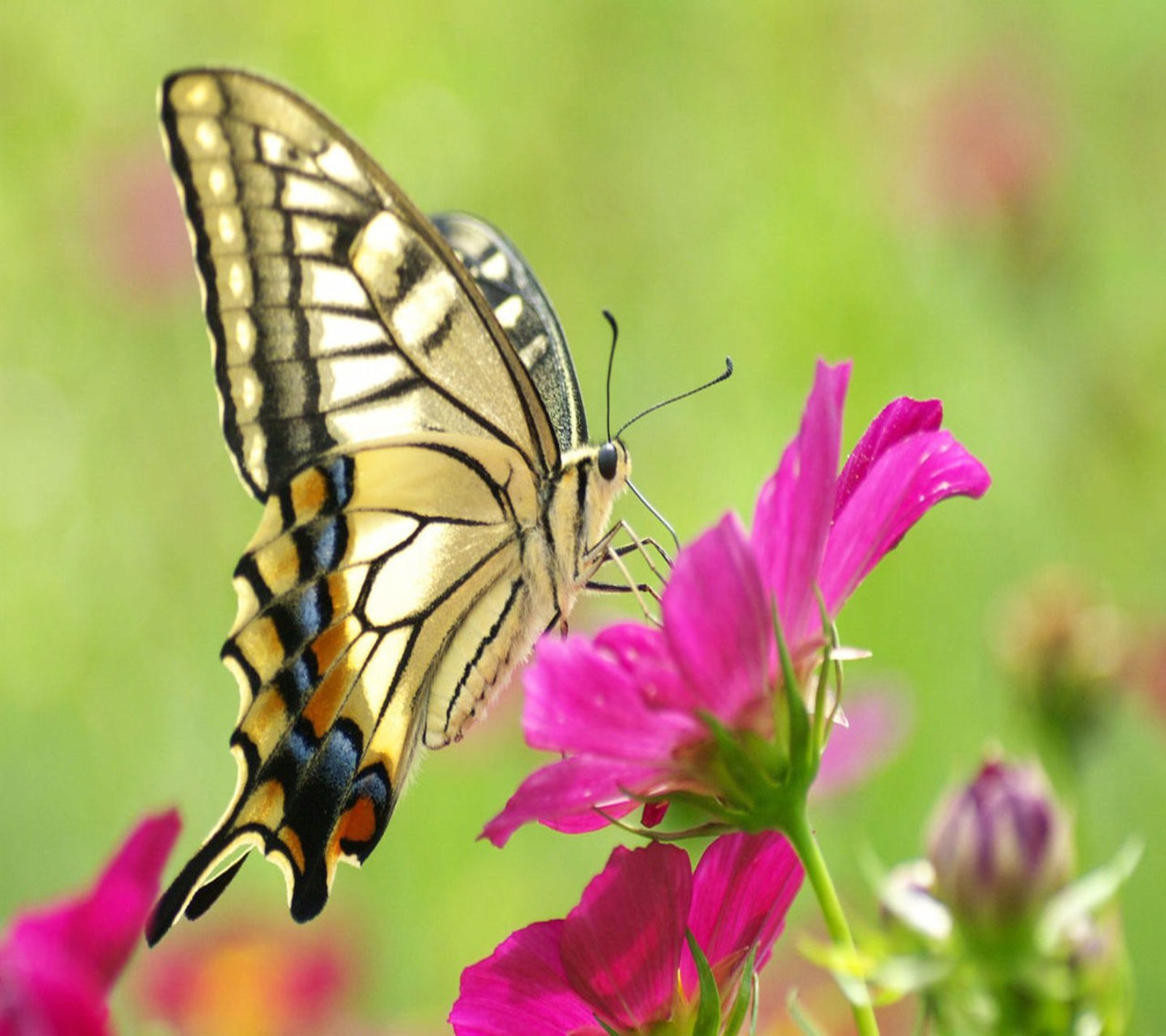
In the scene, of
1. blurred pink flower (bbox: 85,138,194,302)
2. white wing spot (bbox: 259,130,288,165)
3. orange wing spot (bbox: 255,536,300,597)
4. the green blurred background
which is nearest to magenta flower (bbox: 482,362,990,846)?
orange wing spot (bbox: 255,536,300,597)

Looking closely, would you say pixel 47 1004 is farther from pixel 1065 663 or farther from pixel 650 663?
pixel 1065 663

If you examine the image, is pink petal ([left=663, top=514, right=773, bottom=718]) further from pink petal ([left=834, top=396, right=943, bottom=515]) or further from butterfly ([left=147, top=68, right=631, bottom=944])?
butterfly ([left=147, top=68, right=631, bottom=944])

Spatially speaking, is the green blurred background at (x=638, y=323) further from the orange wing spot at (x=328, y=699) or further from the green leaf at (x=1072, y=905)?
the green leaf at (x=1072, y=905)

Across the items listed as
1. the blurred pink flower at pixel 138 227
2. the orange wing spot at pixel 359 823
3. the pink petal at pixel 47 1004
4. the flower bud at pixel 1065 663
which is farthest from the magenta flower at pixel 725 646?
the blurred pink flower at pixel 138 227

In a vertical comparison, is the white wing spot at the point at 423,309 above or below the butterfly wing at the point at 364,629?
above

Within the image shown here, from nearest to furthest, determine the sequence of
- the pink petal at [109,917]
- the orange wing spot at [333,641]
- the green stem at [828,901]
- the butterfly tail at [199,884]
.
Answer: the green stem at [828,901], the pink petal at [109,917], the butterfly tail at [199,884], the orange wing spot at [333,641]

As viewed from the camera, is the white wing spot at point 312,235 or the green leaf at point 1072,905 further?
the white wing spot at point 312,235
